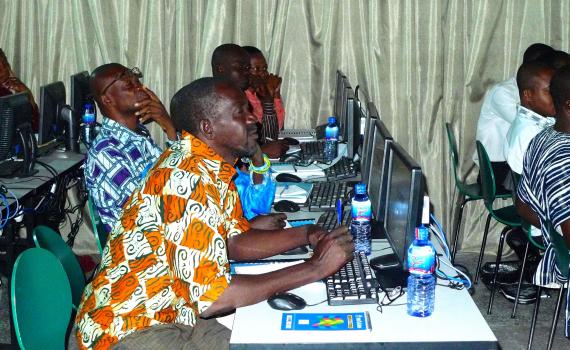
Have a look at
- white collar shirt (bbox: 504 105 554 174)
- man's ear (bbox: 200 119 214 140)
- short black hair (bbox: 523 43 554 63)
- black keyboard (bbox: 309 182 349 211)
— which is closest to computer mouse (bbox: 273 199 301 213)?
black keyboard (bbox: 309 182 349 211)

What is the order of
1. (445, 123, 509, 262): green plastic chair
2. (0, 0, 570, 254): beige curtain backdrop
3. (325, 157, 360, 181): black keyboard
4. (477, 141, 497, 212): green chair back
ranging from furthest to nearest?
(0, 0, 570, 254): beige curtain backdrop
(445, 123, 509, 262): green plastic chair
(477, 141, 497, 212): green chair back
(325, 157, 360, 181): black keyboard

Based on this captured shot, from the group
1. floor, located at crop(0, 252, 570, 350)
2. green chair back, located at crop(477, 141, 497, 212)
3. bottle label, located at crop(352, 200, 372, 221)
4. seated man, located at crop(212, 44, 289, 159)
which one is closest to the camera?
bottle label, located at crop(352, 200, 372, 221)

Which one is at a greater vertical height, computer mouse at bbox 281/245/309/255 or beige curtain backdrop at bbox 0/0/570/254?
beige curtain backdrop at bbox 0/0/570/254

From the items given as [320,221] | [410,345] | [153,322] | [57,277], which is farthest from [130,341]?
[320,221]

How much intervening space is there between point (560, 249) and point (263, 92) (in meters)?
2.42

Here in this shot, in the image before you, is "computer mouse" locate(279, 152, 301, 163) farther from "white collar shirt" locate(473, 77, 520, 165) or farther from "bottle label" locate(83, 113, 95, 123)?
"bottle label" locate(83, 113, 95, 123)

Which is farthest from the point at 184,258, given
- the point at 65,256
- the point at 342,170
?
the point at 342,170

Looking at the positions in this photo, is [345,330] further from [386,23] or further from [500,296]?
[386,23]

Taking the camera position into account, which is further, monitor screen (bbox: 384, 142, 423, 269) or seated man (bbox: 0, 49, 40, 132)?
seated man (bbox: 0, 49, 40, 132)

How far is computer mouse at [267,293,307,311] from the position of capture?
222 cm

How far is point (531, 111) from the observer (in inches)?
157

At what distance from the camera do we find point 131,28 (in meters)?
5.00

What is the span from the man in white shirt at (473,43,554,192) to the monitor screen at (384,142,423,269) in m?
2.08

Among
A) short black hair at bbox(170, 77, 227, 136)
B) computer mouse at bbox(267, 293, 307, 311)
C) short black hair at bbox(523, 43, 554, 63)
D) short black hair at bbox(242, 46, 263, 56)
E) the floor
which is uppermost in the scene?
short black hair at bbox(523, 43, 554, 63)
